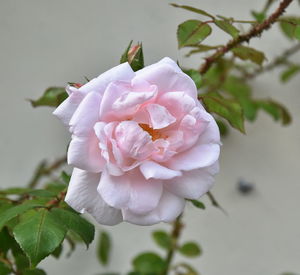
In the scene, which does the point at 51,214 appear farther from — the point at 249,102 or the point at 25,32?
the point at 25,32

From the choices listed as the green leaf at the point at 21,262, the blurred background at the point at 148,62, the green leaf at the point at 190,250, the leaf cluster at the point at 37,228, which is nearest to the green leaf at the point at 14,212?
the leaf cluster at the point at 37,228

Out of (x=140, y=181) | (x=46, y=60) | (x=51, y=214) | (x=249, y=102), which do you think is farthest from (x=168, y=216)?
(x=46, y=60)

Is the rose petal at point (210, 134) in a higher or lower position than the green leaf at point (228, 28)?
lower

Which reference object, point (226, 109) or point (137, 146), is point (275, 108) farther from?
point (137, 146)

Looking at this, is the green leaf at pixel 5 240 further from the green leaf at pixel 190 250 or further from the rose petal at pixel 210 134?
the green leaf at pixel 190 250

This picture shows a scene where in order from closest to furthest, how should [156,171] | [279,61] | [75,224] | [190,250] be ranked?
[156,171] → [75,224] → [190,250] → [279,61]

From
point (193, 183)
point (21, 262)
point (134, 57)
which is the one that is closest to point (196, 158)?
point (193, 183)
